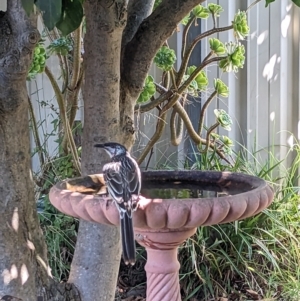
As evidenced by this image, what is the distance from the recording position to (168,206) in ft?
5.65

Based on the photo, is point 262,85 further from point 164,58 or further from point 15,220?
point 15,220

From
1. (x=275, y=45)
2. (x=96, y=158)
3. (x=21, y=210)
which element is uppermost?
(x=275, y=45)

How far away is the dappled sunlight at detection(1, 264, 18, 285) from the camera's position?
208 centimetres

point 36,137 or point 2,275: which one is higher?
point 36,137

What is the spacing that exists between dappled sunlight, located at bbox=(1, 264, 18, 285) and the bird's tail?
48 cm

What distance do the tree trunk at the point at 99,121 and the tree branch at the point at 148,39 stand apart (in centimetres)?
17

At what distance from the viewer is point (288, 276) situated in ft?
11.1

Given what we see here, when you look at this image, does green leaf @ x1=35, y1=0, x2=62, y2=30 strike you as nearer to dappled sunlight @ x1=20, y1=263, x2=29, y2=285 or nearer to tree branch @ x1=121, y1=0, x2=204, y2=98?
tree branch @ x1=121, y1=0, x2=204, y2=98

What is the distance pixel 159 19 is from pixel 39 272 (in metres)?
1.09

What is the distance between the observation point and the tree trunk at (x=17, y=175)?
193cm

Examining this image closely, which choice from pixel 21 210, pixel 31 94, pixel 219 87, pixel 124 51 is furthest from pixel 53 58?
pixel 21 210

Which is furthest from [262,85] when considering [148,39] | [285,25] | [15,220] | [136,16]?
[15,220]

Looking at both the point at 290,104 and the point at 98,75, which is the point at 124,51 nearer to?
the point at 98,75

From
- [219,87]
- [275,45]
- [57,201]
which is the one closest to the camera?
[57,201]
